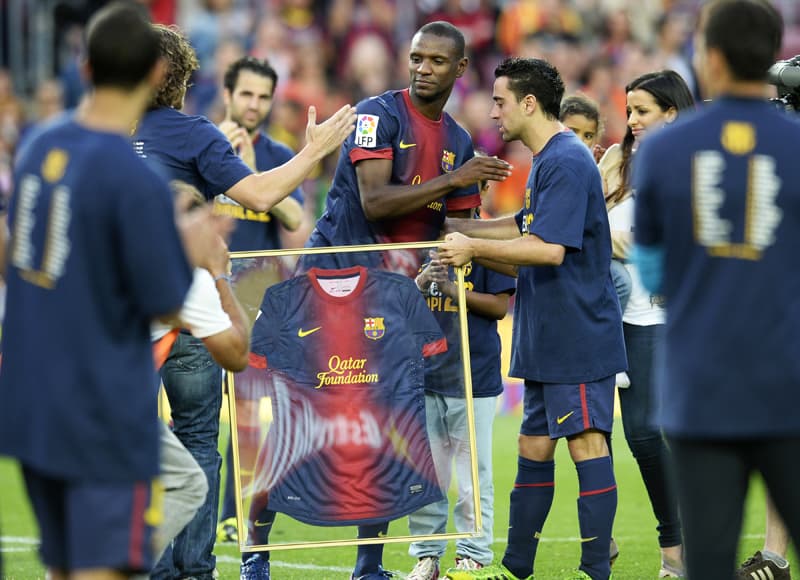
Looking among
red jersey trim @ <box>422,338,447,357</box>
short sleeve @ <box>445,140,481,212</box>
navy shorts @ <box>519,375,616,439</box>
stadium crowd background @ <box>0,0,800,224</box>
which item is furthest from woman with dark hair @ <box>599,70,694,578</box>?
stadium crowd background @ <box>0,0,800,224</box>

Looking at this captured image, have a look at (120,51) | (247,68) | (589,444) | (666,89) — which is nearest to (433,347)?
(589,444)

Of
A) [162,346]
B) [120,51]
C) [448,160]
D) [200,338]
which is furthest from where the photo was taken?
[448,160]

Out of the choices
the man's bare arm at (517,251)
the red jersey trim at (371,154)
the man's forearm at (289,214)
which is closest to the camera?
the man's bare arm at (517,251)

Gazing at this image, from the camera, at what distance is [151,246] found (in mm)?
3604

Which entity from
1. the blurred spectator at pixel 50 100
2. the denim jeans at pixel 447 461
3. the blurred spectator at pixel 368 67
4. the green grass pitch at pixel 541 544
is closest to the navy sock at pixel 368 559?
the denim jeans at pixel 447 461

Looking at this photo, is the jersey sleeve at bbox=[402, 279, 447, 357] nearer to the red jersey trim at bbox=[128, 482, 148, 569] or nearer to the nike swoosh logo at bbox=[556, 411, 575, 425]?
the nike swoosh logo at bbox=[556, 411, 575, 425]

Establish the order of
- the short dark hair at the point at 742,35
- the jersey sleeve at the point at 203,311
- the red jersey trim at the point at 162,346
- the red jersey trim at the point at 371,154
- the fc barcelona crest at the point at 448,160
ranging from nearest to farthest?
the short dark hair at the point at 742,35
the jersey sleeve at the point at 203,311
the red jersey trim at the point at 162,346
the red jersey trim at the point at 371,154
the fc barcelona crest at the point at 448,160

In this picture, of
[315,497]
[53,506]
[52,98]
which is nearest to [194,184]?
[315,497]

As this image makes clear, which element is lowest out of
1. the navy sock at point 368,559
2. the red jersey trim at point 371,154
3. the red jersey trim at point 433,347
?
the navy sock at point 368,559

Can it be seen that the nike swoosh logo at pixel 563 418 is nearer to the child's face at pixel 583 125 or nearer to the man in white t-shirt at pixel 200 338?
the man in white t-shirt at pixel 200 338

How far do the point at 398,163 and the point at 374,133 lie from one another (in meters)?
0.20

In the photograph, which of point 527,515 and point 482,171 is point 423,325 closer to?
point 482,171

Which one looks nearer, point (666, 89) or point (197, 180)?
point (197, 180)

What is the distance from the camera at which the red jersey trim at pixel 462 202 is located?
22.3 ft
